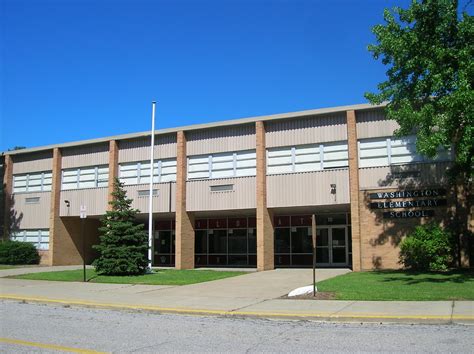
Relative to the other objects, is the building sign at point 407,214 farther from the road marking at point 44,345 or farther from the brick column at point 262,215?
the road marking at point 44,345

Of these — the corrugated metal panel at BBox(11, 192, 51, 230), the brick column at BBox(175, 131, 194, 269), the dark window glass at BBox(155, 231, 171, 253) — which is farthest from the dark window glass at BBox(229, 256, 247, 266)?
the corrugated metal panel at BBox(11, 192, 51, 230)

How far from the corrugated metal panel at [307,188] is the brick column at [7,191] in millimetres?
19049

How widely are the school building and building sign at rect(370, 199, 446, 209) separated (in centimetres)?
4

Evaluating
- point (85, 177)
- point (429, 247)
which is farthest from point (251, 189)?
point (85, 177)

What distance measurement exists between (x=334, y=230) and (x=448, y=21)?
45.6ft

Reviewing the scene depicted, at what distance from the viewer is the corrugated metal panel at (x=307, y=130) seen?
2477 centimetres

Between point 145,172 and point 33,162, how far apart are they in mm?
9234

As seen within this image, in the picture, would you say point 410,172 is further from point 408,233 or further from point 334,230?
point 334,230

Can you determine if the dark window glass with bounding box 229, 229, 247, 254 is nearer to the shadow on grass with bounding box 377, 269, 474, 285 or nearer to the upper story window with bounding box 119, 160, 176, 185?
the upper story window with bounding box 119, 160, 176, 185

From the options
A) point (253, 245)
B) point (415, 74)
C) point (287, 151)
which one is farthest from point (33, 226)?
point (415, 74)

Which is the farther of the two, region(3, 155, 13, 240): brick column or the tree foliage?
region(3, 155, 13, 240): brick column

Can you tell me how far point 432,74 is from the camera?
55.4 ft

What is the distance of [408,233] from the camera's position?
2253 centimetres

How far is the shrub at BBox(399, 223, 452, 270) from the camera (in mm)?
20078
